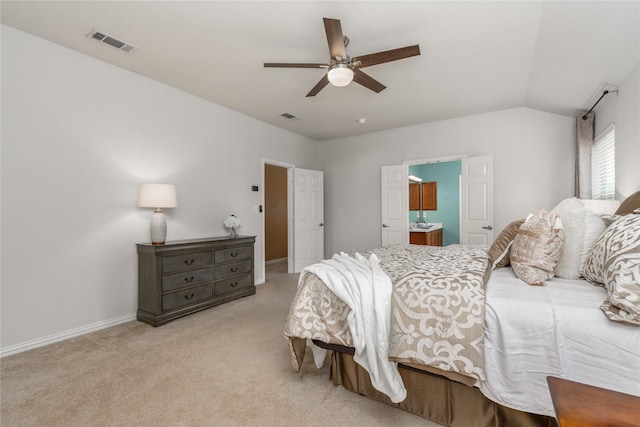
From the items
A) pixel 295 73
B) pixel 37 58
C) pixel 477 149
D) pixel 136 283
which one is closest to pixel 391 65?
pixel 295 73

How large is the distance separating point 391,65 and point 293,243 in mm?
3535

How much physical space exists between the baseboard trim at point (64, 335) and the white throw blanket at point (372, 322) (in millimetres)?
2712

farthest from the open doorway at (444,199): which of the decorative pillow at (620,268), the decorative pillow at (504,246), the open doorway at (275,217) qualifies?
the decorative pillow at (620,268)

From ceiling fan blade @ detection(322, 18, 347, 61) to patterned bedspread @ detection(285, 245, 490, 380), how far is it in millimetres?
1730

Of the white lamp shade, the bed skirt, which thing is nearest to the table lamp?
the white lamp shade

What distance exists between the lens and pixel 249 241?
163 inches

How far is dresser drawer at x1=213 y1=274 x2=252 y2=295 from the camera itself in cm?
367

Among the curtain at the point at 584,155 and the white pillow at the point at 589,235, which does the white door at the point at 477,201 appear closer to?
the curtain at the point at 584,155

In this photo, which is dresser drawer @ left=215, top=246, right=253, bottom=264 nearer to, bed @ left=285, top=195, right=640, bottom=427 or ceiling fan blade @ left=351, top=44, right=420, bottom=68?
bed @ left=285, top=195, right=640, bottom=427

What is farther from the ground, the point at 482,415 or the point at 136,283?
the point at 136,283

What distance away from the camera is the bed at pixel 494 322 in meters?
1.20

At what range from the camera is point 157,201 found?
3146 mm

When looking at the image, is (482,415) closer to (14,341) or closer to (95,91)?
(14,341)

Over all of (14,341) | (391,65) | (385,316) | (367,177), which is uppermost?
(391,65)
